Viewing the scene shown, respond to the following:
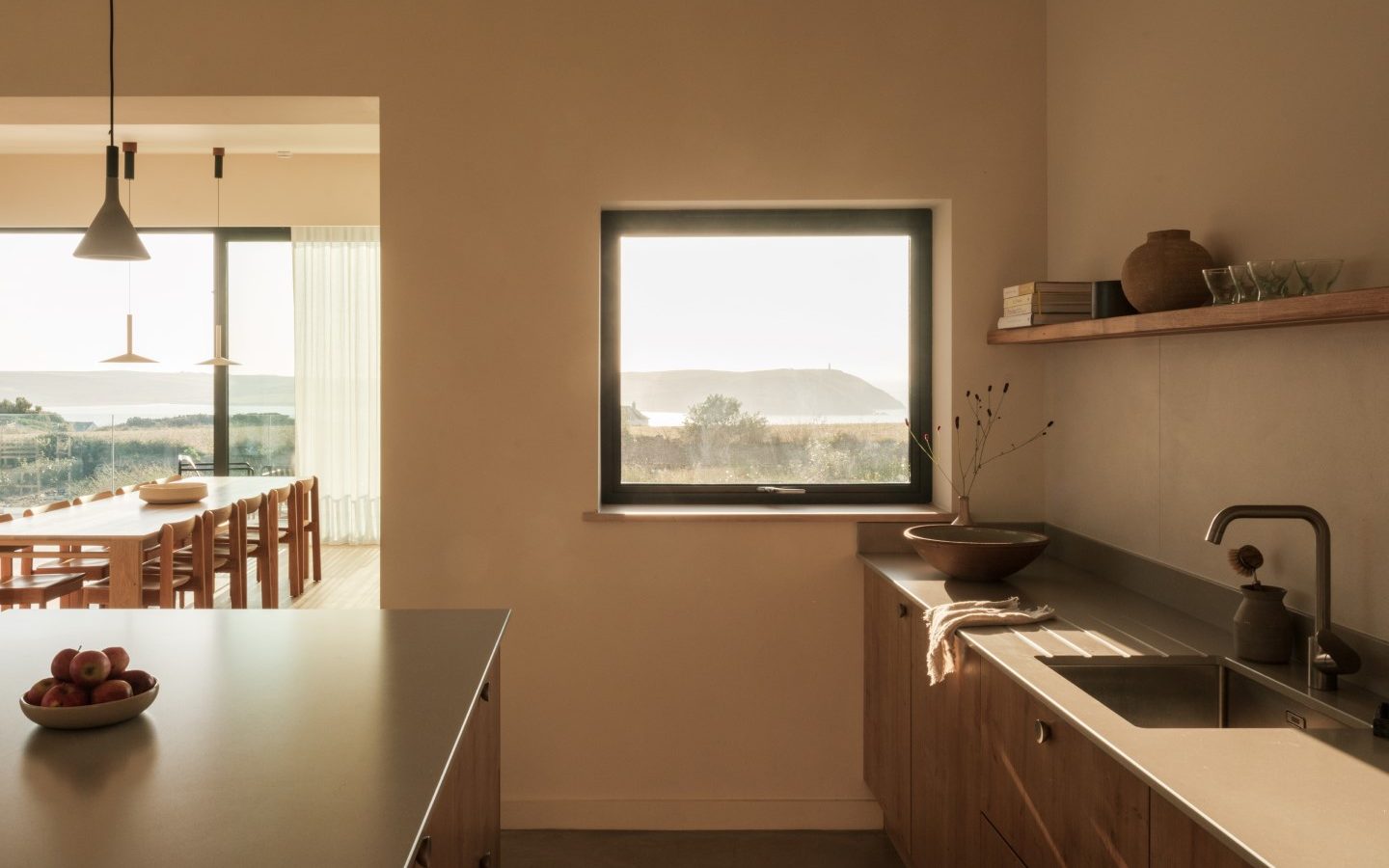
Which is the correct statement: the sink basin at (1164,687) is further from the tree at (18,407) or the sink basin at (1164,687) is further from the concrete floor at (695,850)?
the tree at (18,407)

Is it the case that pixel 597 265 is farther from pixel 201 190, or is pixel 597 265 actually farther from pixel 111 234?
pixel 201 190

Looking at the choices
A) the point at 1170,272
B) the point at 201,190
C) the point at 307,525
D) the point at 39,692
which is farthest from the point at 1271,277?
the point at 201,190

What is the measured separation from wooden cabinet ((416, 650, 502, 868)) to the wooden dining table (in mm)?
3268

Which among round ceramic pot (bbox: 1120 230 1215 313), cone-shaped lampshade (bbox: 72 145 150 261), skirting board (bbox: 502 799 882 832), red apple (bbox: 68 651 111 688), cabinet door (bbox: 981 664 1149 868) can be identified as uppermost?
cone-shaped lampshade (bbox: 72 145 150 261)

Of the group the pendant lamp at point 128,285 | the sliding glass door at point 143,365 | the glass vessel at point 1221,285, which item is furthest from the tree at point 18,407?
the glass vessel at point 1221,285

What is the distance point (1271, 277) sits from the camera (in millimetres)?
1854

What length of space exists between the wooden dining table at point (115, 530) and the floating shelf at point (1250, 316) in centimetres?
437

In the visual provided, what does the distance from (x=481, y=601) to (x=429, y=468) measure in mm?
484

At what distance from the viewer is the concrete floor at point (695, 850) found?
3.02m

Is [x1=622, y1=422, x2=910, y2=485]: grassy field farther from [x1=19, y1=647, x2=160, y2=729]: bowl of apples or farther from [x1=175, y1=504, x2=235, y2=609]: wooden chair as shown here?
[x1=175, y1=504, x2=235, y2=609]: wooden chair

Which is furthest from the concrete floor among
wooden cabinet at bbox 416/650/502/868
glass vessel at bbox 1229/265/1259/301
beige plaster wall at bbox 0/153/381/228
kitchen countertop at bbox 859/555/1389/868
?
beige plaster wall at bbox 0/153/381/228

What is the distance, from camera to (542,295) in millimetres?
3221

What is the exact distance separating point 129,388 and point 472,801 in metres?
7.55

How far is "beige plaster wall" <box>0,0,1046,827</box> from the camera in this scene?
3191 mm
